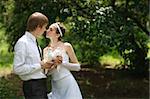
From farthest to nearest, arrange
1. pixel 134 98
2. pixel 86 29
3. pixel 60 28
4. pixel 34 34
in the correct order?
pixel 134 98
pixel 86 29
pixel 60 28
pixel 34 34

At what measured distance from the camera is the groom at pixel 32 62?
443 centimetres

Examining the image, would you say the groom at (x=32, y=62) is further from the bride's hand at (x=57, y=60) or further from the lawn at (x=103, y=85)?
the lawn at (x=103, y=85)

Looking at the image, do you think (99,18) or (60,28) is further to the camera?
(99,18)

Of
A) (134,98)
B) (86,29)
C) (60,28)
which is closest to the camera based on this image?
(60,28)

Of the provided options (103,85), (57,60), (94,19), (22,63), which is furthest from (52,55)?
(103,85)

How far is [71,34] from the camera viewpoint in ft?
31.3

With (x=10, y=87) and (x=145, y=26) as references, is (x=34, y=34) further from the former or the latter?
(x=145, y=26)

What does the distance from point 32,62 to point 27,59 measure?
0.19 feet

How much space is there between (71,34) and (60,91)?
4412 mm

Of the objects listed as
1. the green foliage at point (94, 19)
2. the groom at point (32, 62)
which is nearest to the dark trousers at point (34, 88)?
the groom at point (32, 62)

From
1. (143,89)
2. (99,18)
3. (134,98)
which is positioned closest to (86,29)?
(99,18)

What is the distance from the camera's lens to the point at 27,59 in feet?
14.6

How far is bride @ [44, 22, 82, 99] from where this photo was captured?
5.11 metres

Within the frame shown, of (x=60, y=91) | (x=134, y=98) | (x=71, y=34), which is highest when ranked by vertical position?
(x=71, y=34)
